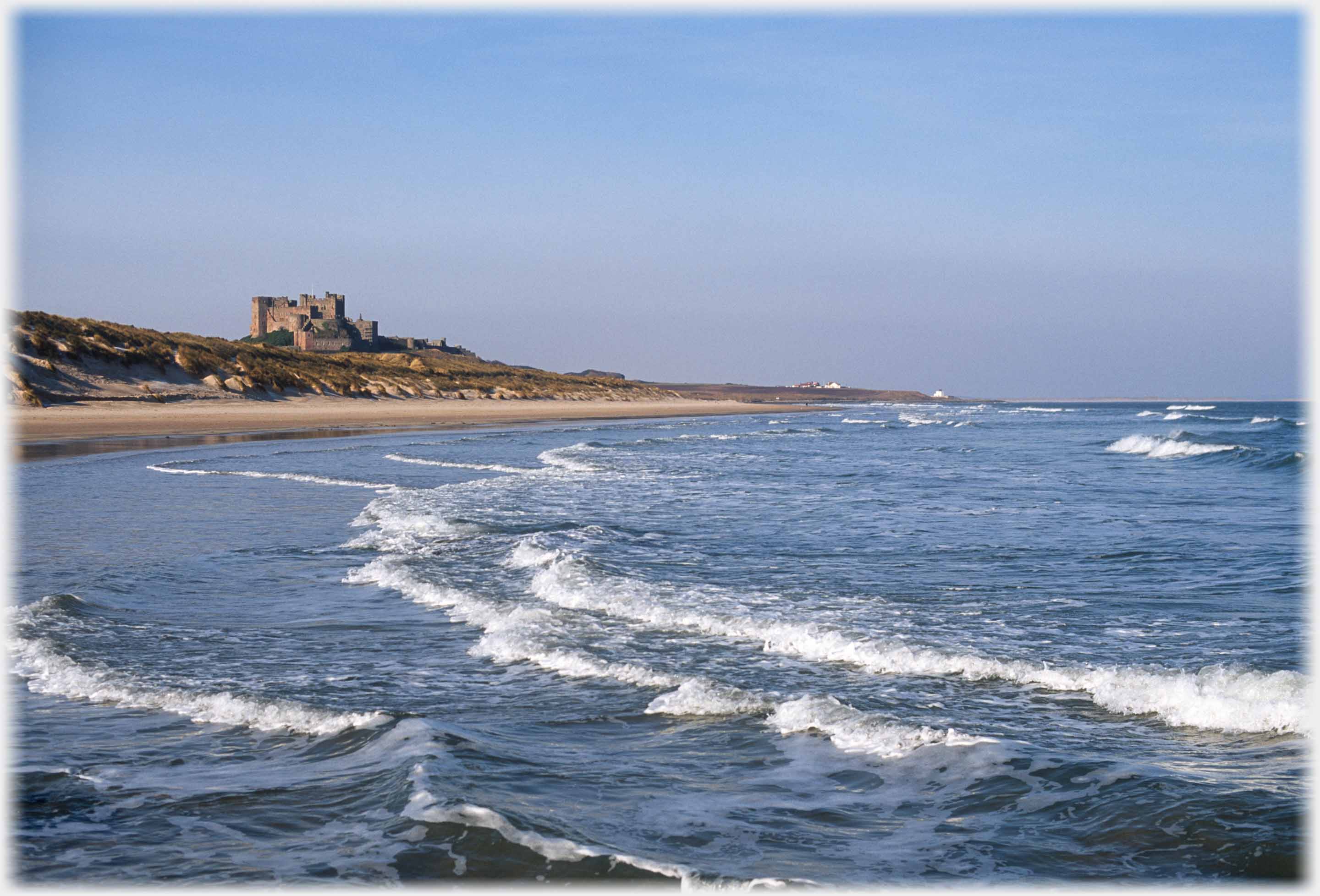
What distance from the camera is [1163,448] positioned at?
30.2 meters

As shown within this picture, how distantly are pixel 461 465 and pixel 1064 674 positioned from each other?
17.6m

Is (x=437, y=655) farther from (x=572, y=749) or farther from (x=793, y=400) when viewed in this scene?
(x=793, y=400)

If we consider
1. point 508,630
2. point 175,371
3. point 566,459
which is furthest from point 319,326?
point 508,630

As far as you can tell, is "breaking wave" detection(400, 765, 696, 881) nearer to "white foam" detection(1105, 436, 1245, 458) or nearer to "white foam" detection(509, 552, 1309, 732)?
"white foam" detection(509, 552, 1309, 732)

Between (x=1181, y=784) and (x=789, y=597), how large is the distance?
409 centimetres

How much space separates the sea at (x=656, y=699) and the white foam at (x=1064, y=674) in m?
0.03

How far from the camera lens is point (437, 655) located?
6.49 metres

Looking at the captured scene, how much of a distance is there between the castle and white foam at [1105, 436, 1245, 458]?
86.8m

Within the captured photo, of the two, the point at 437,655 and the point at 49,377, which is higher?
the point at 49,377

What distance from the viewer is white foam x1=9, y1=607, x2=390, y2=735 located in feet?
16.4

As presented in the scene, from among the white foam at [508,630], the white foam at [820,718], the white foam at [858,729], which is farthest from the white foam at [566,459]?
the white foam at [858,729]

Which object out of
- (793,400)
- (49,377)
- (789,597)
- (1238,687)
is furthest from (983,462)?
(793,400)

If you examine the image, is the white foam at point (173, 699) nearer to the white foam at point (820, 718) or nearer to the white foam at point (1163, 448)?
the white foam at point (820, 718)

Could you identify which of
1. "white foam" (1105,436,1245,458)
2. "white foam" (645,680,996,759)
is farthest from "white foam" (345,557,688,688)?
"white foam" (1105,436,1245,458)
